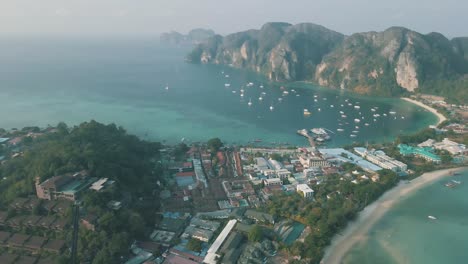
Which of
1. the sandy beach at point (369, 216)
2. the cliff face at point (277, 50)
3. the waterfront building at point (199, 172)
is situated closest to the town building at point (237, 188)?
the waterfront building at point (199, 172)

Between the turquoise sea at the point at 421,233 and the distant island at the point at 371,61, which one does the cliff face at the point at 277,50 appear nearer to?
the distant island at the point at 371,61

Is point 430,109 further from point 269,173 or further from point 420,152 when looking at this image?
point 269,173

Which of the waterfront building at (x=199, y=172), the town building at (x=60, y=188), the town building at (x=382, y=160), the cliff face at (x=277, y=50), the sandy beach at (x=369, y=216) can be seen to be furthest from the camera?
the cliff face at (x=277, y=50)

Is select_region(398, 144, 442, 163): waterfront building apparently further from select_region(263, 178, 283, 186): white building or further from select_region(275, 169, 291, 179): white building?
select_region(263, 178, 283, 186): white building

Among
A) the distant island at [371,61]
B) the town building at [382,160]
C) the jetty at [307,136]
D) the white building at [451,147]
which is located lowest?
the jetty at [307,136]

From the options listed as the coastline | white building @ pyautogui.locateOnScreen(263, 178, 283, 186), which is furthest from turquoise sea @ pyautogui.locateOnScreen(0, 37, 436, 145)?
white building @ pyautogui.locateOnScreen(263, 178, 283, 186)

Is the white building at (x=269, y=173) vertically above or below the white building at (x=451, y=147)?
below

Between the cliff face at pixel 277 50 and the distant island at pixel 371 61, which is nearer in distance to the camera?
the distant island at pixel 371 61

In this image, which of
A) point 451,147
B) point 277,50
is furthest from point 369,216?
point 277,50
